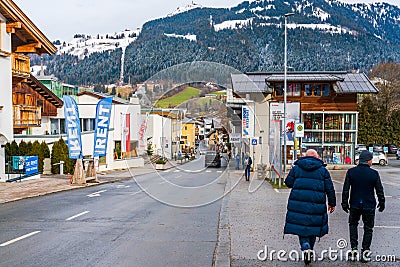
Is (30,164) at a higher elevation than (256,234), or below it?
higher

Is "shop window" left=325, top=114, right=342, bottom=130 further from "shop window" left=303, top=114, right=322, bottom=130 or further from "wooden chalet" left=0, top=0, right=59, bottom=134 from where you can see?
"wooden chalet" left=0, top=0, right=59, bottom=134

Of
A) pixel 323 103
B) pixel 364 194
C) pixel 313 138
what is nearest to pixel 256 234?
pixel 364 194

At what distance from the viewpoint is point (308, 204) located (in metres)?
8.18

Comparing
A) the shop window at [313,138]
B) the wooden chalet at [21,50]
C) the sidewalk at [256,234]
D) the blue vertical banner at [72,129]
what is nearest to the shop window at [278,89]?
the shop window at [313,138]

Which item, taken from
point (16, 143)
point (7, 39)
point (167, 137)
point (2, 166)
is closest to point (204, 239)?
point (167, 137)

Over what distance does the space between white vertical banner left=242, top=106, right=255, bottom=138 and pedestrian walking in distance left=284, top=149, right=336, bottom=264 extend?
29.3m

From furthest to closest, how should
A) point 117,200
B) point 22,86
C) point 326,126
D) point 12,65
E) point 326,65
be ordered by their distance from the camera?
point 326,65 < point 326,126 < point 22,86 < point 12,65 < point 117,200

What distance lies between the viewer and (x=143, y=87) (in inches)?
728

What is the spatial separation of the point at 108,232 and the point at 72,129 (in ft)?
67.9

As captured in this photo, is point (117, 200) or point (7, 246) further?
point (117, 200)

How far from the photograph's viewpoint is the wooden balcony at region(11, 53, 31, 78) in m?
32.8

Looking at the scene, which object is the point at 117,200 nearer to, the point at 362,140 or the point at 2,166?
the point at 2,166

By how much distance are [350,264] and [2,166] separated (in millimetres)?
24881

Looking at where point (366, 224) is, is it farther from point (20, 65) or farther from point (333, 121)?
point (333, 121)
